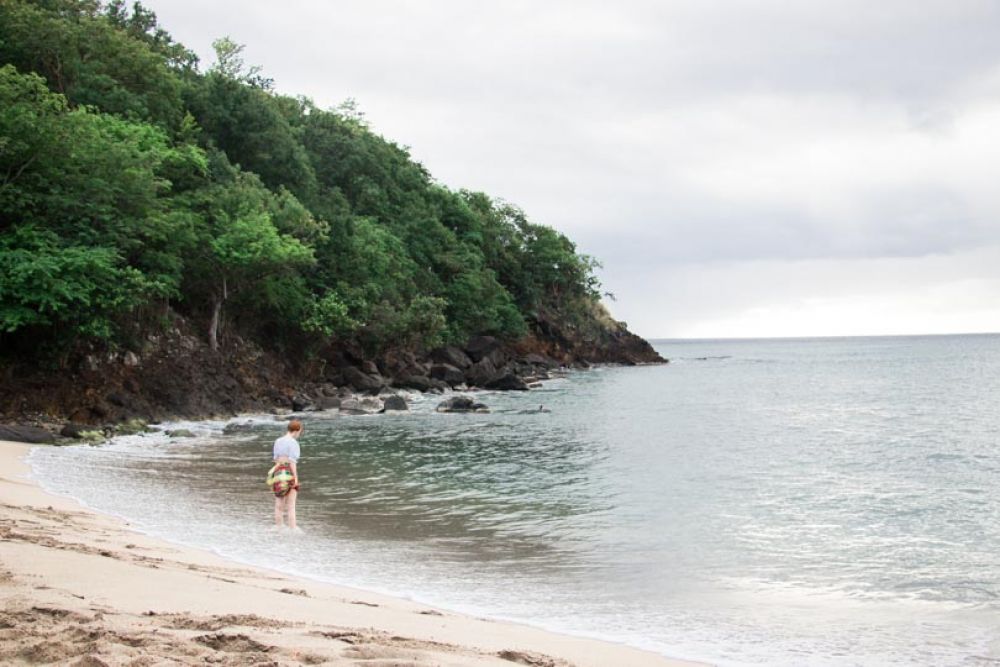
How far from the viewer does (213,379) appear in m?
34.0

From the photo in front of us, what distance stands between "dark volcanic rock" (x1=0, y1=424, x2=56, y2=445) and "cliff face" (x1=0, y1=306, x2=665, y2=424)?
310 centimetres

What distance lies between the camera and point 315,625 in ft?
20.5

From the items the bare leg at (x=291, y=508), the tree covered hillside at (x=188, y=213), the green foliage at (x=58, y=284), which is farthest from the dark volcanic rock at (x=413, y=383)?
the bare leg at (x=291, y=508)

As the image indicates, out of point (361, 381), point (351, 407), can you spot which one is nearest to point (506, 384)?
point (361, 381)

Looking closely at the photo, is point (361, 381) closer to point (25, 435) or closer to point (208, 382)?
point (208, 382)

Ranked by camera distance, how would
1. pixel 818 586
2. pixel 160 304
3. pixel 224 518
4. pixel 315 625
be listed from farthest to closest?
pixel 160 304, pixel 224 518, pixel 818 586, pixel 315 625

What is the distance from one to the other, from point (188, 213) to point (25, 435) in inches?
555

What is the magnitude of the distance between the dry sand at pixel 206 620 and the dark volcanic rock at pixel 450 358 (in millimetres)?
47405

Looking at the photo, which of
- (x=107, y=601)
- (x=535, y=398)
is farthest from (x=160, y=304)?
(x=107, y=601)

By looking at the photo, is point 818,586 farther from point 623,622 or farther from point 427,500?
point 427,500

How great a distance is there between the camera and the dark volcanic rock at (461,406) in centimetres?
3784

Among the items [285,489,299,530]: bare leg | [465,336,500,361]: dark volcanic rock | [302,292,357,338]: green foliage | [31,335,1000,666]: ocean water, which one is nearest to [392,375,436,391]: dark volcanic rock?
[302,292,357,338]: green foliage

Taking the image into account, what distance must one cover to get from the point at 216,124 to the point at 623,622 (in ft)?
144

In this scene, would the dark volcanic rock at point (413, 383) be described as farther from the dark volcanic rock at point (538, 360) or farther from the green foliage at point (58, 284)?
the dark volcanic rock at point (538, 360)
